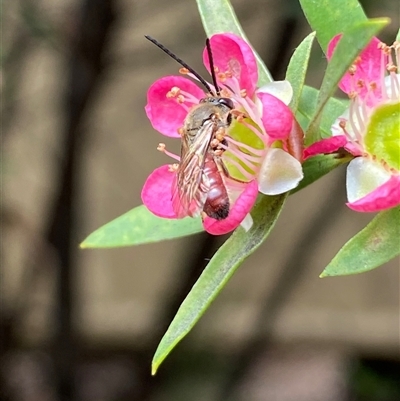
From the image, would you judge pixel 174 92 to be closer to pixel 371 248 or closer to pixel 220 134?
pixel 220 134

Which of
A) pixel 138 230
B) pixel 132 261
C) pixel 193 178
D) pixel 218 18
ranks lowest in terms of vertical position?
pixel 132 261

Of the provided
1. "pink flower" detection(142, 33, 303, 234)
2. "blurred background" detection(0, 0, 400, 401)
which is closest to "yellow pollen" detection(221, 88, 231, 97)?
"pink flower" detection(142, 33, 303, 234)

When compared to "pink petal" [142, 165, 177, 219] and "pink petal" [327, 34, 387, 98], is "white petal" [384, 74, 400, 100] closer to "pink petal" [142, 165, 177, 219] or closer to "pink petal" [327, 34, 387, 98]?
"pink petal" [327, 34, 387, 98]

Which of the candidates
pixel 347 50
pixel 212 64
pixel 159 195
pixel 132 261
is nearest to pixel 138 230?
pixel 159 195

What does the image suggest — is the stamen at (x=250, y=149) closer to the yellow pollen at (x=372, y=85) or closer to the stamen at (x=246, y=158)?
the stamen at (x=246, y=158)

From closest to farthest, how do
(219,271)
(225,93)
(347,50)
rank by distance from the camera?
1. (347,50)
2. (219,271)
3. (225,93)

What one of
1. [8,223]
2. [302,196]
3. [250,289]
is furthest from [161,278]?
[8,223]
